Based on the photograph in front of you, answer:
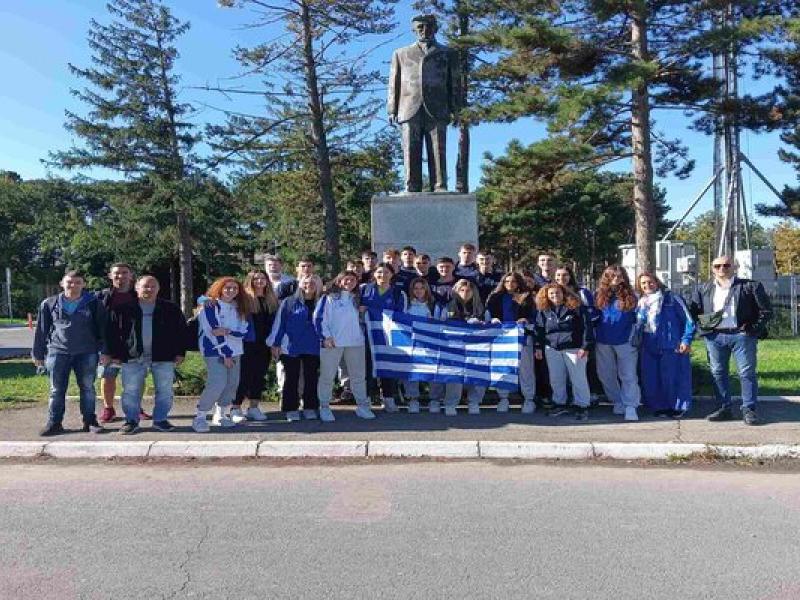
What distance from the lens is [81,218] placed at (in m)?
32.8

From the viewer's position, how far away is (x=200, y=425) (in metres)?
7.50

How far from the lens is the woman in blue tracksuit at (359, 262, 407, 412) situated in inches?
332

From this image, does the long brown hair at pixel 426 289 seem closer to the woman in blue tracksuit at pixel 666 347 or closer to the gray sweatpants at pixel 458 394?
the gray sweatpants at pixel 458 394

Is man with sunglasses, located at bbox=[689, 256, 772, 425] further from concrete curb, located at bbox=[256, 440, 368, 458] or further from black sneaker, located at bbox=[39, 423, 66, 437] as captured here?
black sneaker, located at bbox=[39, 423, 66, 437]

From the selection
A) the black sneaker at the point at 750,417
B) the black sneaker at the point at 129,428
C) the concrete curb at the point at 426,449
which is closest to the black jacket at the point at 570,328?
the black sneaker at the point at 750,417

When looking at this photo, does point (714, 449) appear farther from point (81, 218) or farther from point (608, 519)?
point (81, 218)

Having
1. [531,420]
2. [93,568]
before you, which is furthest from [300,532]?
[531,420]

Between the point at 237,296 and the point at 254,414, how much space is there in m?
1.40

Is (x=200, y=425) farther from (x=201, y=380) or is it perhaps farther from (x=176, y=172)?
(x=176, y=172)

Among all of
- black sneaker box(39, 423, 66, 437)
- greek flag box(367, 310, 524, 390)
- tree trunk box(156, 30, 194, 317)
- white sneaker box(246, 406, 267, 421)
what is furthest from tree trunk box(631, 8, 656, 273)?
tree trunk box(156, 30, 194, 317)

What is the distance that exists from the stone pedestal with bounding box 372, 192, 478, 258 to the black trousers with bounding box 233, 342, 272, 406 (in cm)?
322

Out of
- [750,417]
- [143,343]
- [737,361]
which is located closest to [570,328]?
[737,361]

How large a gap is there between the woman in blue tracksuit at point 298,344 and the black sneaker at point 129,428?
1577mm

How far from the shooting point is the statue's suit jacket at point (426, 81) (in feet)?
36.2
